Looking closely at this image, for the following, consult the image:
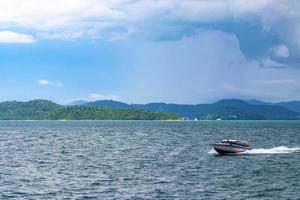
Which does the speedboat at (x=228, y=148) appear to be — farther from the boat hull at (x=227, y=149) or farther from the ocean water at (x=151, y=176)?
the ocean water at (x=151, y=176)

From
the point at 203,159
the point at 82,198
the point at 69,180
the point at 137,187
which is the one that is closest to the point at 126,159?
the point at 203,159

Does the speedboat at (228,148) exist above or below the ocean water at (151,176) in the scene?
above

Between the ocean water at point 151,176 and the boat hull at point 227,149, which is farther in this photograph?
the boat hull at point 227,149

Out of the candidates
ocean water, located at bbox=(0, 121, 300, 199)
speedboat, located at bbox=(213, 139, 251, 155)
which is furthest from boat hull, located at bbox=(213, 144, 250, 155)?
ocean water, located at bbox=(0, 121, 300, 199)

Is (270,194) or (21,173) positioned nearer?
(270,194)

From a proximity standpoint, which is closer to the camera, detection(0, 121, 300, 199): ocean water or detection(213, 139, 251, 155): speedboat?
detection(0, 121, 300, 199): ocean water

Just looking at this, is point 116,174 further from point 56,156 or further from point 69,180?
point 56,156

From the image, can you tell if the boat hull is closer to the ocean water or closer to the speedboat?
the speedboat

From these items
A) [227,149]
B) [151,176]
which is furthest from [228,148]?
[151,176]

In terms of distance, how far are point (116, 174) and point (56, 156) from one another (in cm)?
4050

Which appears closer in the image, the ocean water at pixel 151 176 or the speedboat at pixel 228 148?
the ocean water at pixel 151 176

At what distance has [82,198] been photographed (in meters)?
64.0

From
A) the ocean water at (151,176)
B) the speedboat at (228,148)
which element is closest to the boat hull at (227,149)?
the speedboat at (228,148)

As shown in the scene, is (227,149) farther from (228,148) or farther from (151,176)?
(151,176)
